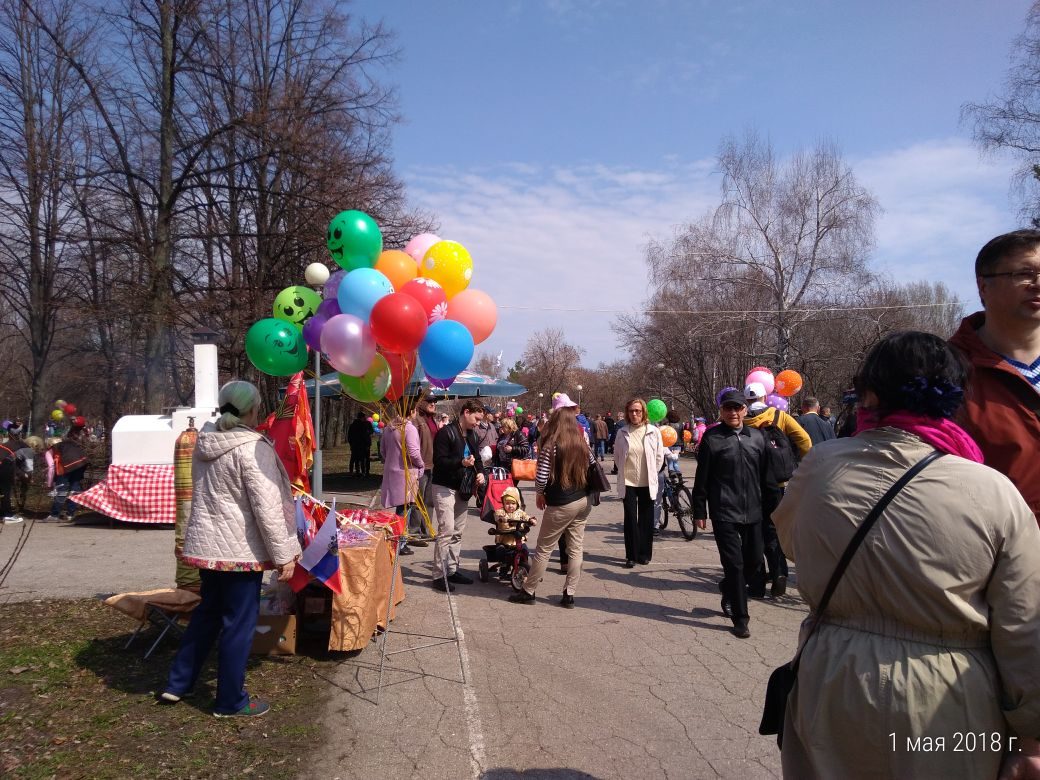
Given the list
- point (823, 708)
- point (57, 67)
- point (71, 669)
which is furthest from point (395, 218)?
point (823, 708)

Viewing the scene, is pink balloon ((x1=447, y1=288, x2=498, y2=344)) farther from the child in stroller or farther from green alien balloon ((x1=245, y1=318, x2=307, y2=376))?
the child in stroller

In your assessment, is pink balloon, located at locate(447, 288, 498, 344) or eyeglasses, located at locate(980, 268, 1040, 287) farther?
Result: pink balloon, located at locate(447, 288, 498, 344)

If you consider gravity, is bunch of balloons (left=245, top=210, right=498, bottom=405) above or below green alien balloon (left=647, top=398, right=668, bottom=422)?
above

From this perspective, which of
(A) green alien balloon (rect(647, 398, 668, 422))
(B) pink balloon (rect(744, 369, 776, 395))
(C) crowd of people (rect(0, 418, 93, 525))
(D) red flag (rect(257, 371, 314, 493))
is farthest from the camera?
(A) green alien balloon (rect(647, 398, 668, 422))

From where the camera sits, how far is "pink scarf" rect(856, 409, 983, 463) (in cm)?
177

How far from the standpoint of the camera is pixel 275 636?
4941 mm

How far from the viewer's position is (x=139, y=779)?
3.35 meters

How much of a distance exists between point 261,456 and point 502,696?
206cm

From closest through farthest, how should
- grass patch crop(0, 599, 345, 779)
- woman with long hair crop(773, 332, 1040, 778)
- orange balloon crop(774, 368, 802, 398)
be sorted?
1. woman with long hair crop(773, 332, 1040, 778)
2. grass patch crop(0, 599, 345, 779)
3. orange balloon crop(774, 368, 802, 398)

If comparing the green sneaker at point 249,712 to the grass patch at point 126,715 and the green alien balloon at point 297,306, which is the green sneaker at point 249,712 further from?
the green alien balloon at point 297,306

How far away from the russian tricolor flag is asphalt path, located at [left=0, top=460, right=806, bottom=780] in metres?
0.74

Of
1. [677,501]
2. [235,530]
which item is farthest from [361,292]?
[677,501]

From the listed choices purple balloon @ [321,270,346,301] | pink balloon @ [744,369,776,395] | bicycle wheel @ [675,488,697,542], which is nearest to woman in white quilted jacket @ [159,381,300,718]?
purple balloon @ [321,270,346,301]

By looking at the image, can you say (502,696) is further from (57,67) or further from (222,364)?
(57,67)
